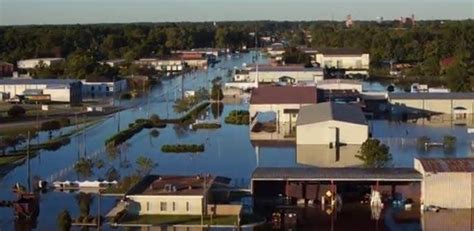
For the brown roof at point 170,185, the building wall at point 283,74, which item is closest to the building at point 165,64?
the building wall at point 283,74

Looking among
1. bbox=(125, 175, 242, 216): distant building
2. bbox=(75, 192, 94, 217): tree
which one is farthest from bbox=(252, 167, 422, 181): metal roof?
bbox=(75, 192, 94, 217): tree

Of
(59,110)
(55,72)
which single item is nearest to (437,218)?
(59,110)

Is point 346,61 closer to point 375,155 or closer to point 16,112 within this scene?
point 16,112

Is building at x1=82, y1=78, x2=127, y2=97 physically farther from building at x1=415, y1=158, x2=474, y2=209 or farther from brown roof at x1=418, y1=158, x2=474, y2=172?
building at x1=415, y1=158, x2=474, y2=209

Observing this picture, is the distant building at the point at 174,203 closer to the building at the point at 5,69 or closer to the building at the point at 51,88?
the building at the point at 51,88

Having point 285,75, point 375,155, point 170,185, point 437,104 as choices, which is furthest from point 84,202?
point 285,75

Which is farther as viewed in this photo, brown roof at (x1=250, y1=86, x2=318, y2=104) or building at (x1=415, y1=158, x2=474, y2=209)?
brown roof at (x1=250, y1=86, x2=318, y2=104)
